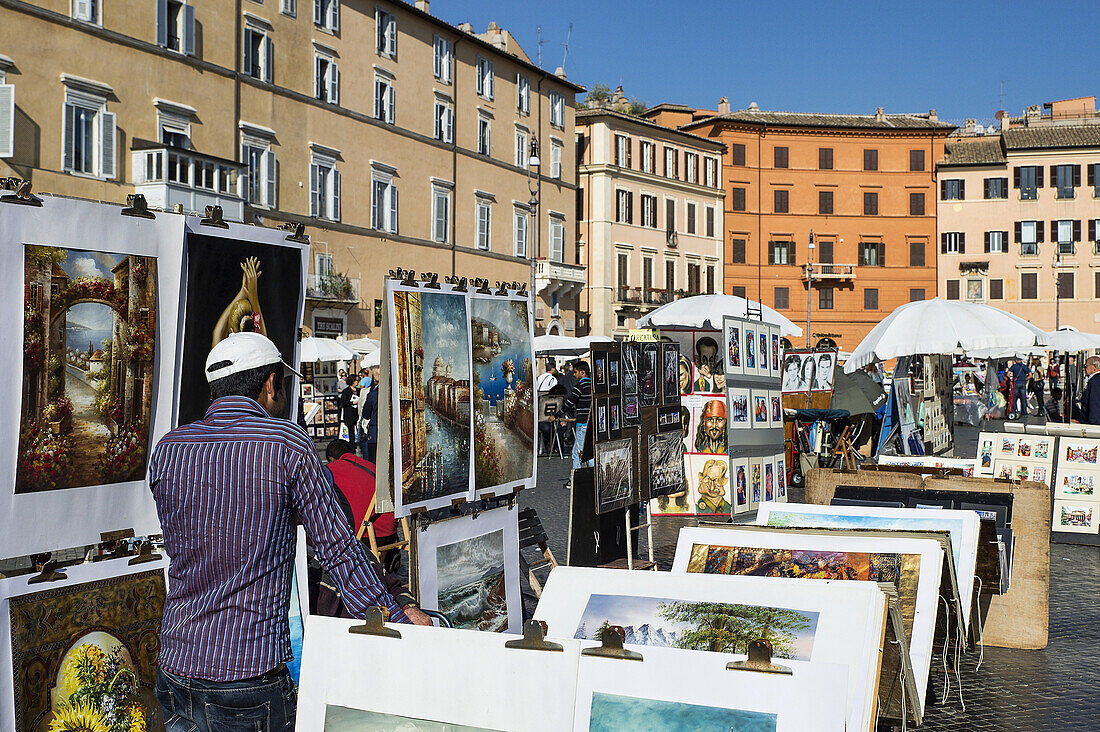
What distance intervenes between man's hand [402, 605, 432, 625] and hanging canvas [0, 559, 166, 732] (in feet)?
4.10

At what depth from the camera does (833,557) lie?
4.30 m

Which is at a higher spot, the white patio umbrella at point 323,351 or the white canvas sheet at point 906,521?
the white patio umbrella at point 323,351

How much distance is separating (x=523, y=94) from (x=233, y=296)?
120 feet

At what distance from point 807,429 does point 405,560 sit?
30.4 ft

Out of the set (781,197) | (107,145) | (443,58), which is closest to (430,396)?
(107,145)

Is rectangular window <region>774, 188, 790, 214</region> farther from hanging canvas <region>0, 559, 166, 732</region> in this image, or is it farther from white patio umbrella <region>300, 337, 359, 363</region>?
hanging canvas <region>0, 559, 166, 732</region>

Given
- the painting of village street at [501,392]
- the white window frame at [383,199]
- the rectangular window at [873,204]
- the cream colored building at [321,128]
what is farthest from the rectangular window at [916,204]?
the painting of village street at [501,392]

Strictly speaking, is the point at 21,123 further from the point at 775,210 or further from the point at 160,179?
the point at 775,210

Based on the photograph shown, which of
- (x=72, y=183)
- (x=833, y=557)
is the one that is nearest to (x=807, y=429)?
(x=833, y=557)

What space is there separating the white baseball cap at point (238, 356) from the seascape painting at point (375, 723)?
0.85m

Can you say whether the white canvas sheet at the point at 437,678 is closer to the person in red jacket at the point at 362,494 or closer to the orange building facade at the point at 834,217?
the person in red jacket at the point at 362,494

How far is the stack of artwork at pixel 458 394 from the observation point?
480 centimetres

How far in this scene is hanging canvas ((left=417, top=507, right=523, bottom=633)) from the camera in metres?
4.88

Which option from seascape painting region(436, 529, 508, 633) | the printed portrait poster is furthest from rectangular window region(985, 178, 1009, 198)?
the printed portrait poster
